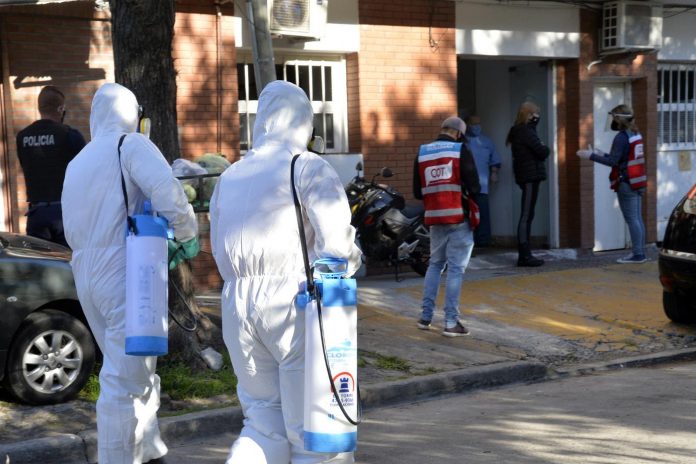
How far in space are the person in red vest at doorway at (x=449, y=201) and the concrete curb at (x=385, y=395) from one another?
38.6 inches

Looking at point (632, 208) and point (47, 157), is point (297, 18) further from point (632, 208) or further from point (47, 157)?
point (632, 208)

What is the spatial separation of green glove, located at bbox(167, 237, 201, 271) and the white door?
9567 millimetres

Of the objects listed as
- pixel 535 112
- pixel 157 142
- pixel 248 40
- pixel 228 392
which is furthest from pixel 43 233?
pixel 535 112

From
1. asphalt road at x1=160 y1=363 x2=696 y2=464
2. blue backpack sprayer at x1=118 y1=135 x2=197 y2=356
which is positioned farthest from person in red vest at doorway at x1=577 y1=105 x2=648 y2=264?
blue backpack sprayer at x1=118 y1=135 x2=197 y2=356

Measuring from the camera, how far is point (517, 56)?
44.4 feet

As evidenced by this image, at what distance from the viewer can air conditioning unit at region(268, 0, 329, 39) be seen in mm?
11039

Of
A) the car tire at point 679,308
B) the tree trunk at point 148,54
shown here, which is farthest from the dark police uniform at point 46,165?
the car tire at point 679,308

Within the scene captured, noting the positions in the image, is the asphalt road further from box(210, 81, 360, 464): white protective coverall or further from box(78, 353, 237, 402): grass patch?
box(210, 81, 360, 464): white protective coverall

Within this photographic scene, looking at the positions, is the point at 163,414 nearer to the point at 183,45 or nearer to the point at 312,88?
the point at 183,45

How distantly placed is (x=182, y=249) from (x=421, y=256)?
640 centimetres

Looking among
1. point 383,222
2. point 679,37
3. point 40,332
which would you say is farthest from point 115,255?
point 679,37

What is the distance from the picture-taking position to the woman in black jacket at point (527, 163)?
503 inches

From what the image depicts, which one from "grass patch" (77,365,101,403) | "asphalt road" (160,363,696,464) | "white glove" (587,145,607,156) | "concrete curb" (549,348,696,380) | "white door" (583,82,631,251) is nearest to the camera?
"asphalt road" (160,363,696,464)

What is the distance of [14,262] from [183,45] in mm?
4704
